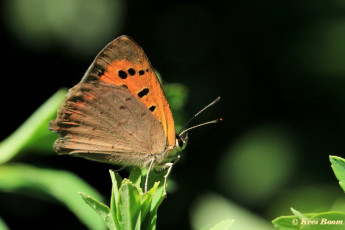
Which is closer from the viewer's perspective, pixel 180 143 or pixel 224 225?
pixel 224 225

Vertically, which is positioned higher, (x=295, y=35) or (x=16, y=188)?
(x=295, y=35)

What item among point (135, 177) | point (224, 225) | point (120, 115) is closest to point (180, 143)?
point (120, 115)

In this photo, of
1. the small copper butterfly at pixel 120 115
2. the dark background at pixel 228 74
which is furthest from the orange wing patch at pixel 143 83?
the dark background at pixel 228 74

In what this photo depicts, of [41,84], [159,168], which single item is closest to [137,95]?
[159,168]

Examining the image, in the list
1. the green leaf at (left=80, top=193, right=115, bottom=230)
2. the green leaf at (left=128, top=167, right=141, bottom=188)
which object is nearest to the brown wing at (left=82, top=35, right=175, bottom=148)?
the green leaf at (left=128, top=167, right=141, bottom=188)

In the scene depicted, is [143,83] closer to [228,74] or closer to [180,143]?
[180,143]

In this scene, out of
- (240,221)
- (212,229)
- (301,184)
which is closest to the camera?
(212,229)

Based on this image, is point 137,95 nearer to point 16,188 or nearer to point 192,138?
point 16,188
